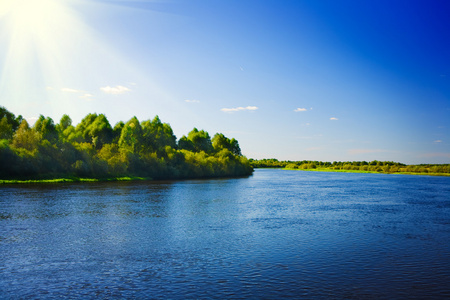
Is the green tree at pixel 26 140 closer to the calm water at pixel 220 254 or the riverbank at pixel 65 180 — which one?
the riverbank at pixel 65 180

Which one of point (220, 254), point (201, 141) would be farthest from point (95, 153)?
point (220, 254)

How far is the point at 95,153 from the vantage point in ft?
369

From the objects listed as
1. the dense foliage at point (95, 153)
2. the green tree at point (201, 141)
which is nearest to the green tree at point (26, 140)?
the dense foliage at point (95, 153)

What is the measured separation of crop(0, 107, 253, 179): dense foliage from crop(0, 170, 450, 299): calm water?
50455 mm

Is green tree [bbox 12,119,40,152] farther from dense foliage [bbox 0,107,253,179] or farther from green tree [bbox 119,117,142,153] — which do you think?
green tree [bbox 119,117,142,153]

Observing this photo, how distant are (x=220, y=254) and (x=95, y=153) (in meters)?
96.8

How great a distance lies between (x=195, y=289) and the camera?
57.9ft

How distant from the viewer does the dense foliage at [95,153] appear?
8981cm

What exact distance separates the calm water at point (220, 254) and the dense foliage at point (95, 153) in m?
50.5

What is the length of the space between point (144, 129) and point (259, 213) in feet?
323

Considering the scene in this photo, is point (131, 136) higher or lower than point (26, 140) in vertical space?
higher

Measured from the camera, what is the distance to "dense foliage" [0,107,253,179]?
89.8m

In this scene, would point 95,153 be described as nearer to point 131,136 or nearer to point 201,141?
point 131,136

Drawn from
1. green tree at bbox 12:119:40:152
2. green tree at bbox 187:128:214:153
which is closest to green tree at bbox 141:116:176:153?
green tree at bbox 12:119:40:152
